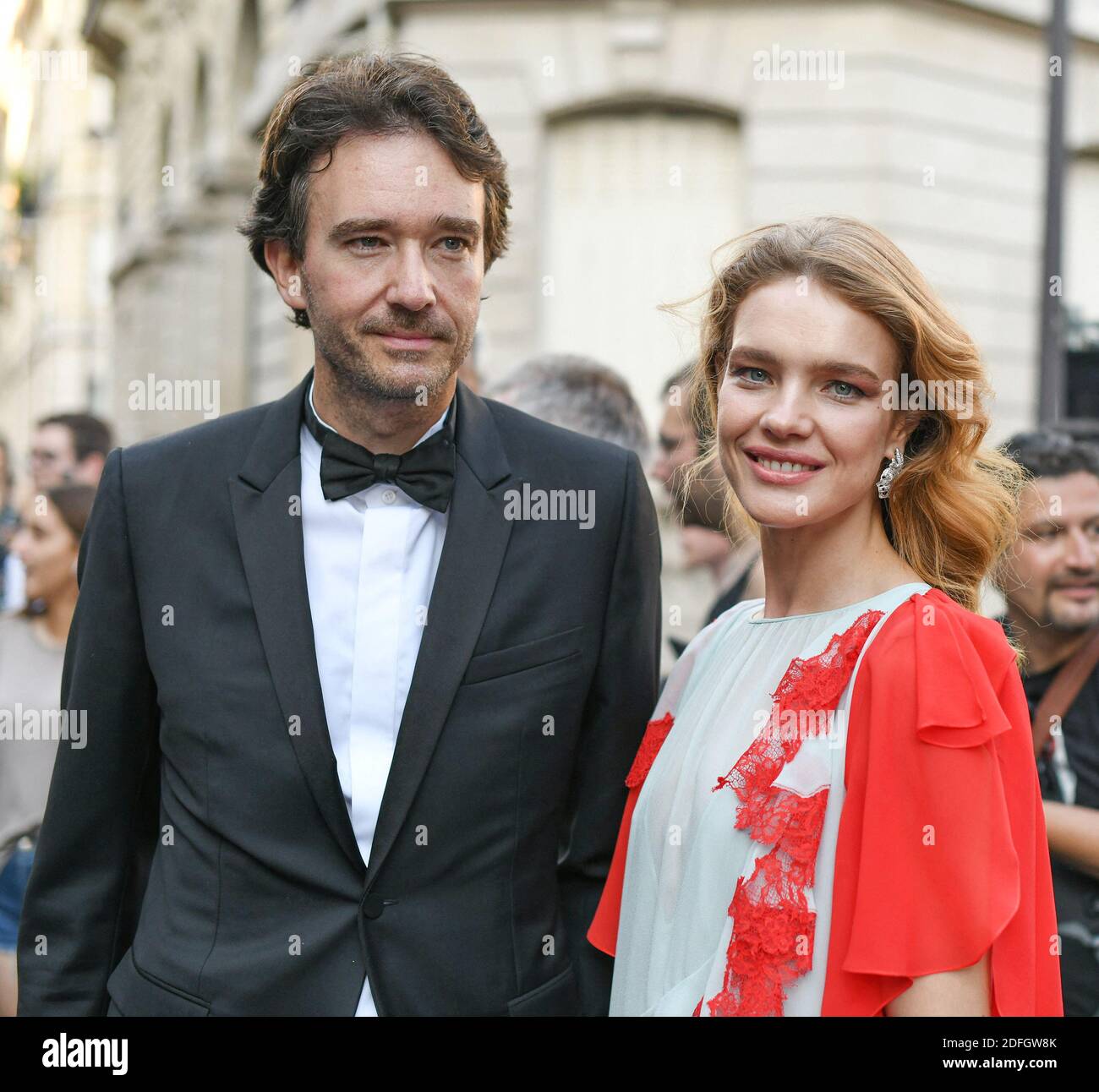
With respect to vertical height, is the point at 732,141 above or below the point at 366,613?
above

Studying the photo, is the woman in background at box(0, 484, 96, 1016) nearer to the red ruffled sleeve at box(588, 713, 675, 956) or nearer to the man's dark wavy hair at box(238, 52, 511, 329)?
the man's dark wavy hair at box(238, 52, 511, 329)

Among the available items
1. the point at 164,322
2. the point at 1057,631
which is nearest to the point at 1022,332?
the point at 1057,631

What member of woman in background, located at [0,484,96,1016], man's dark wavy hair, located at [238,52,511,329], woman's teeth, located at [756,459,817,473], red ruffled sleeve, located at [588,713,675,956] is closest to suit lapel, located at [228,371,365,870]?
man's dark wavy hair, located at [238,52,511,329]

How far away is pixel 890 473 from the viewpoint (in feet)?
7.43

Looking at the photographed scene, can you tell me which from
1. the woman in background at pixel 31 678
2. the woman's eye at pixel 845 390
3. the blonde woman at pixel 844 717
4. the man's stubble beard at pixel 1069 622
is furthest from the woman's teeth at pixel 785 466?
the woman in background at pixel 31 678

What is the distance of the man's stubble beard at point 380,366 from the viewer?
2422mm

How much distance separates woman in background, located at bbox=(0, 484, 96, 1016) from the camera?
12.8ft

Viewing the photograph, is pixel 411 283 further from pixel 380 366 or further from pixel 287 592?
pixel 287 592

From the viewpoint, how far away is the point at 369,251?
2459mm

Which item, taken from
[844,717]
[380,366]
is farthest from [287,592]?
[844,717]

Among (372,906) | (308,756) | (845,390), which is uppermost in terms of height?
(845,390)

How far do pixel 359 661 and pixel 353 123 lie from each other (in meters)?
1.00

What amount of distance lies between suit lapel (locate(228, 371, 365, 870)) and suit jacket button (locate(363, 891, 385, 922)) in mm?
61

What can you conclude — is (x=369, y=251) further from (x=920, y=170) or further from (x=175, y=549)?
(x=920, y=170)
